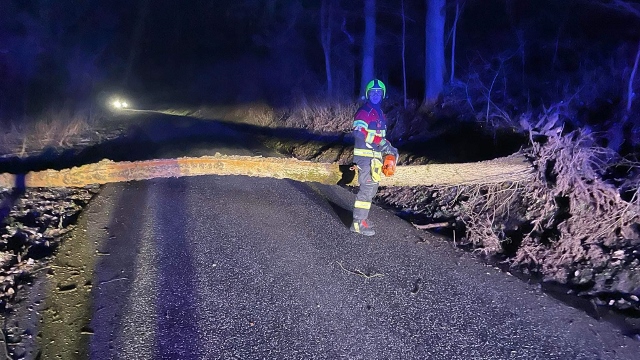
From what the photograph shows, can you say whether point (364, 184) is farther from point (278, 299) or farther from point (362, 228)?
point (278, 299)

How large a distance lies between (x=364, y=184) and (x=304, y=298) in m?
1.95

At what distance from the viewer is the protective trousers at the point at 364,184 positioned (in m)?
5.29

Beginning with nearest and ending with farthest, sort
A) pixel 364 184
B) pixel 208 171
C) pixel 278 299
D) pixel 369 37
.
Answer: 1. pixel 278 299
2. pixel 364 184
3. pixel 208 171
4. pixel 369 37

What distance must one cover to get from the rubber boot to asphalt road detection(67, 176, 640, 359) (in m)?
0.18

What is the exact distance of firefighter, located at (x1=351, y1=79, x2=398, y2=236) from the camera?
5.11 m

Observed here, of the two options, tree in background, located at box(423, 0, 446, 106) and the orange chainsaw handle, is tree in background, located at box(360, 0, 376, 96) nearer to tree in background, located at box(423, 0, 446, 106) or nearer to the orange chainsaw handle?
tree in background, located at box(423, 0, 446, 106)

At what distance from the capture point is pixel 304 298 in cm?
390

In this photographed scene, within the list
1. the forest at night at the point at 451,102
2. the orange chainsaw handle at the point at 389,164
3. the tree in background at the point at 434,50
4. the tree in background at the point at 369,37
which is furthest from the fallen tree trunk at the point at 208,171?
the tree in background at the point at 369,37

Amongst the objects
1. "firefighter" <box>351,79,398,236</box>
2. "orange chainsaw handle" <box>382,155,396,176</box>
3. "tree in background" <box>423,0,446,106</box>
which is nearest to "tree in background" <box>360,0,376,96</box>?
"tree in background" <box>423,0,446,106</box>

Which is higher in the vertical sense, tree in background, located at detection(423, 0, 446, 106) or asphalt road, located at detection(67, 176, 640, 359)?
tree in background, located at detection(423, 0, 446, 106)

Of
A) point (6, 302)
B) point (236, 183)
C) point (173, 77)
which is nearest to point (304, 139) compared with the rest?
point (236, 183)

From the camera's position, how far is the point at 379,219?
6.14 m

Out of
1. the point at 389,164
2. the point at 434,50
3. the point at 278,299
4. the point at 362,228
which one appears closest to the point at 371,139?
the point at 389,164

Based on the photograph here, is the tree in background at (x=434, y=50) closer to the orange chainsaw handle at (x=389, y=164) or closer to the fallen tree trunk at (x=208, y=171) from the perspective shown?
the fallen tree trunk at (x=208, y=171)
